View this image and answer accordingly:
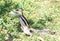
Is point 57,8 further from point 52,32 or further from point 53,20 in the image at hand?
point 52,32

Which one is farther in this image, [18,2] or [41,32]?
[18,2]

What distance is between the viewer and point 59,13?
7.85 metres

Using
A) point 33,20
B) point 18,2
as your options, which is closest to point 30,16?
point 33,20

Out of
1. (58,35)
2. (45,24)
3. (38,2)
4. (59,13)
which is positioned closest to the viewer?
(58,35)

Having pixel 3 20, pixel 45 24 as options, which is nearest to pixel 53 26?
pixel 45 24

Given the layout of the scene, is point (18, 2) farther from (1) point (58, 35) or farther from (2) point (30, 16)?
(1) point (58, 35)

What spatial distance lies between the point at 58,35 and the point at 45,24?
A: 0.65 m

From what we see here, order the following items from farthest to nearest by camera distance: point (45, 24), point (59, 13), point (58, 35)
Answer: point (59, 13), point (45, 24), point (58, 35)

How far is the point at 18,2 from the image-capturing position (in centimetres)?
831

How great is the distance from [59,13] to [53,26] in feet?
2.80

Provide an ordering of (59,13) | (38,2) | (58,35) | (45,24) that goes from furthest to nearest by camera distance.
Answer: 1. (38,2)
2. (59,13)
3. (45,24)
4. (58,35)

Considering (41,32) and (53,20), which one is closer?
(41,32)

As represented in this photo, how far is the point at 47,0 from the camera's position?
8617mm

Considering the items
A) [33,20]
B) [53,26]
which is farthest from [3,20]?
[53,26]
